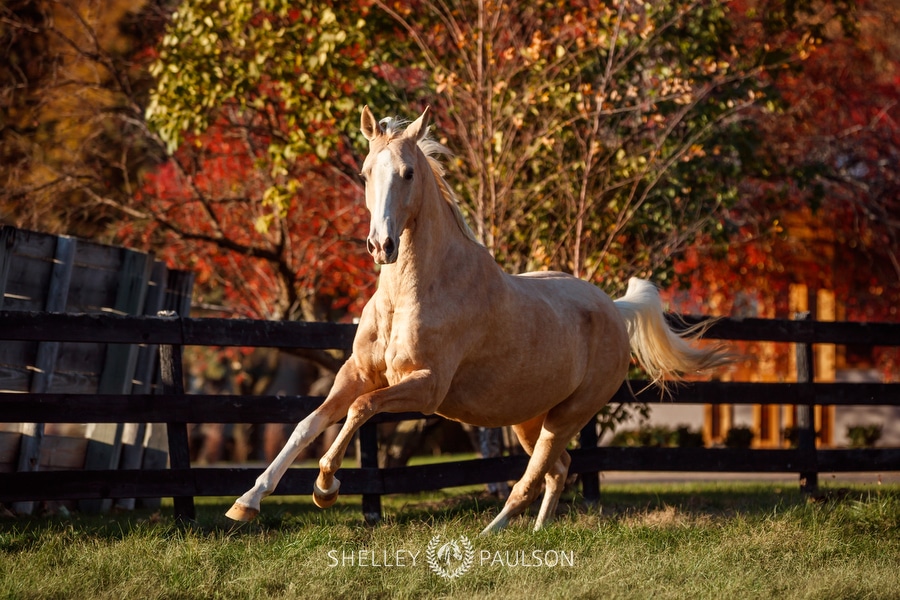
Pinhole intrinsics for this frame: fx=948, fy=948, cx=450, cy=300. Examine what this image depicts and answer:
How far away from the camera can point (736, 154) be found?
1025cm

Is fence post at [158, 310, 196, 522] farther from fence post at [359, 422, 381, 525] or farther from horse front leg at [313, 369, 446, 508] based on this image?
horse front leg at [313, 369, 446, 508]

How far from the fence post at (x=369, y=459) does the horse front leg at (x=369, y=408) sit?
5.87ft

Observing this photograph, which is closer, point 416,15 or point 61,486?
point 61,486

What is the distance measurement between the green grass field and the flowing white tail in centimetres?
117

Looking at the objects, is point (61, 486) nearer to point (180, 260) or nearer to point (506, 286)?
point (506, 286)

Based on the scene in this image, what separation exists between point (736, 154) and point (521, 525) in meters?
5.81

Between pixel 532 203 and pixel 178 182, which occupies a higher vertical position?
pixel 178 182

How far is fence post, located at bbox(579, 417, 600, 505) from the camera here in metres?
7.72

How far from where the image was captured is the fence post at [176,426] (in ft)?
20.2

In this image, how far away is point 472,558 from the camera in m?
4.79

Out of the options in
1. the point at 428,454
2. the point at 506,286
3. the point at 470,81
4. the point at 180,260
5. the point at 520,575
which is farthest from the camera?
the point at 428,454

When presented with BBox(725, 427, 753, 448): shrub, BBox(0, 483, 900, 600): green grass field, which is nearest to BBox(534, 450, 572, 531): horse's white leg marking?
BBox(0, 483, 900, 600): green grass field

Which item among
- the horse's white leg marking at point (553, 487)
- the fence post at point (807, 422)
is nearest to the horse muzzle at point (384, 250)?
the horse's white leg marking at point (553, 487)

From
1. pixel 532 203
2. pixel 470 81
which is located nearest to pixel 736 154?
pixel 532 203
